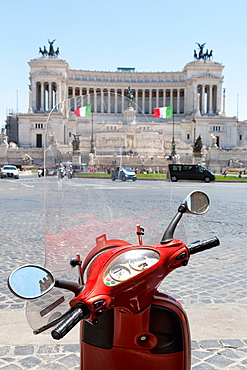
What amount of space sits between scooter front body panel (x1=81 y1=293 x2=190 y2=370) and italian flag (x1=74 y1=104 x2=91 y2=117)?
1596 mm

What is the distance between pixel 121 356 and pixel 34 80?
9698 cm

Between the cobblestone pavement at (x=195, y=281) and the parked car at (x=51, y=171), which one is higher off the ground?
the parked car at (x=51, y=171)

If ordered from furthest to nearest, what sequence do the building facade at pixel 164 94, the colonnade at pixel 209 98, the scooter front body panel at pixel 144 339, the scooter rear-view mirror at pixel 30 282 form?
the colonnade at pixel 209 98
the building facade at pixel 164 94
the scooter front body panel at pixel 144 339
the scooter rear-view mirror at pixel 30 282

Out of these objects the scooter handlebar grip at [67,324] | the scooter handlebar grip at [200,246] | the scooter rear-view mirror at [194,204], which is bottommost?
→ the scooter handlebar grip at [67,324]

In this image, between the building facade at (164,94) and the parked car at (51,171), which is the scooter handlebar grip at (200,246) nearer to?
the parked car at (51,171)

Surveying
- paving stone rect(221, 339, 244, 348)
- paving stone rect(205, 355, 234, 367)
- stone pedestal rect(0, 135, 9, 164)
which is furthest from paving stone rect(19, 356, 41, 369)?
stone pedestal rect(0, 135, 9, 164)

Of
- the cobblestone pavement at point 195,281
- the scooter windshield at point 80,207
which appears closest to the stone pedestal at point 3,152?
the cobblestone pavement at point 195,281

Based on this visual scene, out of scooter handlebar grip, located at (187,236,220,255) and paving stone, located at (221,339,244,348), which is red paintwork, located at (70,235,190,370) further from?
paving stone, located at (221,339,244,348)

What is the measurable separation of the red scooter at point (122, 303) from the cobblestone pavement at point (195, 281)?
45.7 inches

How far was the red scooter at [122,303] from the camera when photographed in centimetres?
224

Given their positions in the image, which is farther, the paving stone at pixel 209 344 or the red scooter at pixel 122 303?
the paving stone at pixel 209 344

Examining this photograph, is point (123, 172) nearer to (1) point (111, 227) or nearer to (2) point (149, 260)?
(1) point (111, 227)

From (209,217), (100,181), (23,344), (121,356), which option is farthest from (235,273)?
(209,217)

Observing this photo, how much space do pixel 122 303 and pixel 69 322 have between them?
417 mm
